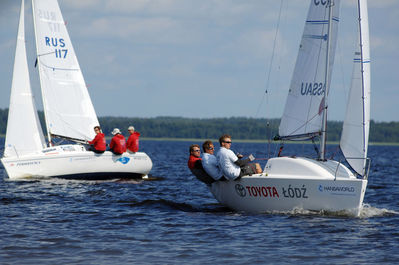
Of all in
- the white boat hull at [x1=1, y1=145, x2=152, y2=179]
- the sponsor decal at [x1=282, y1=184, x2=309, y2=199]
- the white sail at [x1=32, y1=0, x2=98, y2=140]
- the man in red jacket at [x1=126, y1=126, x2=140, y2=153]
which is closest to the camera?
the sponsor decal at [x1=282, y1=184, x2=309, y2=199]

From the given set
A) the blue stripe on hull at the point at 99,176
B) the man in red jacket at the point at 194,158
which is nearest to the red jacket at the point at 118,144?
the blue stripe on hull at the point at 99,176

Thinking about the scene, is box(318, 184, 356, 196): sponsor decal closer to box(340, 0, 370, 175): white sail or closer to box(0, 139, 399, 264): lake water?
box(0, 139, 399, 264): lake water

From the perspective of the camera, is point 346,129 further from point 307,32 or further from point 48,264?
point 48,264

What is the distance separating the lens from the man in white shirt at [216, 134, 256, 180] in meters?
13.7

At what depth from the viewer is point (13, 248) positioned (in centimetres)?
1038

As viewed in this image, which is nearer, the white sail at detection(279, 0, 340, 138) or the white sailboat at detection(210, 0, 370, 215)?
the white sailboat at detection(210, 0, 370, 215)

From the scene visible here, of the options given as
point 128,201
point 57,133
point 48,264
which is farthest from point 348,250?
point 57,133

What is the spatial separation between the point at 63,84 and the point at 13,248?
14688 millimetres

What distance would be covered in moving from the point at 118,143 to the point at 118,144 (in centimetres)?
4

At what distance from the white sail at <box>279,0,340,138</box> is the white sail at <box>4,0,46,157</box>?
1111 centimetres

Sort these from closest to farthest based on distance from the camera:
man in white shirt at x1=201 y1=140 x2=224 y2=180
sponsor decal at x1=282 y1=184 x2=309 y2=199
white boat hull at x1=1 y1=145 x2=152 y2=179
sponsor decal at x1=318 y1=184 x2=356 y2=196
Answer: sponsor decal at x1=318 y1=184 x2=356 y2=196, sponsor decal at x1=282 y1=184 x2=309 y2=199, man in white shirt at x1=201 y1=140 x2=224 y2=180, white boat hull at x1=1 y1=145 x2=152 y2=179

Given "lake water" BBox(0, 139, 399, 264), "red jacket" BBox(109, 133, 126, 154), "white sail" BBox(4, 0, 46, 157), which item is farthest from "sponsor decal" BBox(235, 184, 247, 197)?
"white sail" BBox(4, 0, 46, 157)

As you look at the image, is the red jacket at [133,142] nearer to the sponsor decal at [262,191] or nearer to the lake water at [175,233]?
the lake water at [175,233]

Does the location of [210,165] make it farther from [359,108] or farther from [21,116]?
[21,116]
